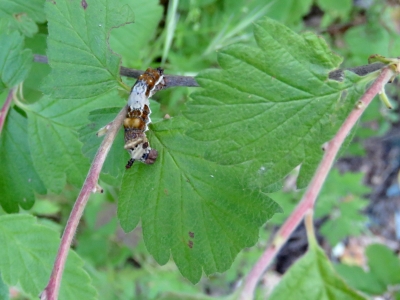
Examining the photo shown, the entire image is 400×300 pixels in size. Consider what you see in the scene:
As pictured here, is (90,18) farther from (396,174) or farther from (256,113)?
(396,174)

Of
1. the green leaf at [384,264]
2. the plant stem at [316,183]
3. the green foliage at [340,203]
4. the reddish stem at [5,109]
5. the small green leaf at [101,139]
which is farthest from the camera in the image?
the green foliage at [340,203]

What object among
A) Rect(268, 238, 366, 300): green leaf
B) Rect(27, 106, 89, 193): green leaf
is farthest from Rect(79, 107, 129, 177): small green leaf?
Rect(268, 238, 366, 300): green leaf

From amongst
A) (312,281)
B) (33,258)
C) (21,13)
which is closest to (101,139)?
(33,258)

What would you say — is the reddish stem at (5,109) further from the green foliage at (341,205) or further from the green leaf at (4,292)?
the green foliage at (341,205)

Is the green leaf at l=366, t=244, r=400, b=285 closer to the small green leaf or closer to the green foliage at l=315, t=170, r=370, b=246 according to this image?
the green foliage at l=315, t=170, r=370, b=246

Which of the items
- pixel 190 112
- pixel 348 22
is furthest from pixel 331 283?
pixel 348 22

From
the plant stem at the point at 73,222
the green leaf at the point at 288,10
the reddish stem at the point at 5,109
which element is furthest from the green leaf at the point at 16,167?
the green leaf at the point at 288,10
